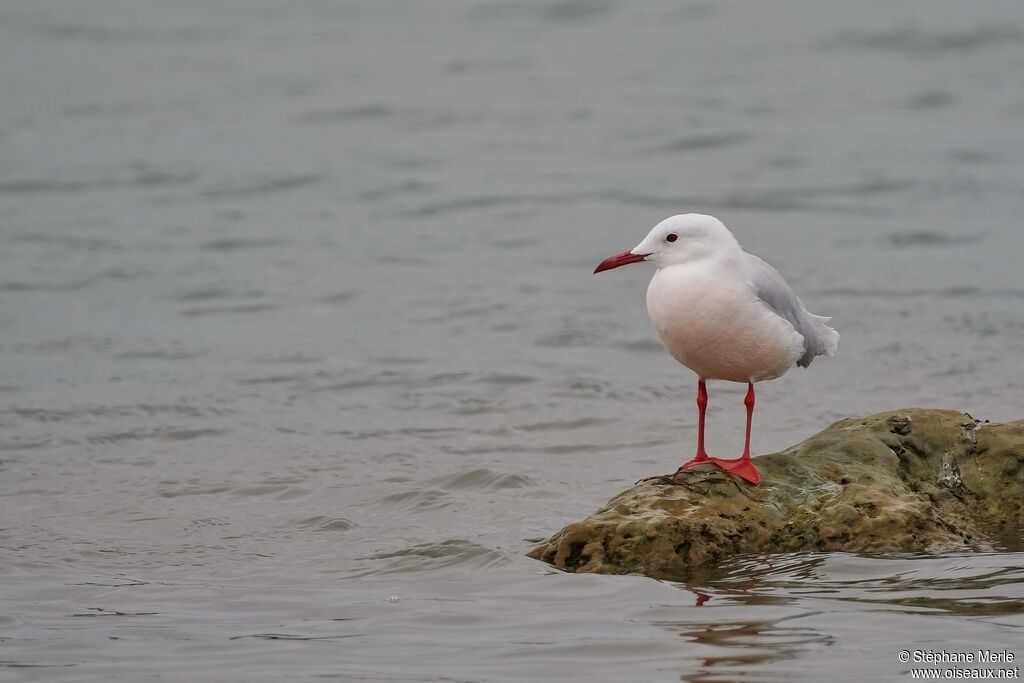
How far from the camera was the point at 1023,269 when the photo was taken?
13.3 metres

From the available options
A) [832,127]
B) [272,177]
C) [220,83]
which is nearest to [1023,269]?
[832,127]

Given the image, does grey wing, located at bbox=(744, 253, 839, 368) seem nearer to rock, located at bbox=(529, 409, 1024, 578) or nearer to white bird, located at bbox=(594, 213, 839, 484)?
white bird, located at bbox=(594, 213, 839, 484)

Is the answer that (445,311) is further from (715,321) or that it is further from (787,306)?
(715,321)

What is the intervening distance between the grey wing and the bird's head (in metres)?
0.17

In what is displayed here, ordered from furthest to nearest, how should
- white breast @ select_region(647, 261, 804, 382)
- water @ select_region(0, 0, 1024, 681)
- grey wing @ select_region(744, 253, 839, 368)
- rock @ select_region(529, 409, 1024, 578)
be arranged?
1. grey wing @ select_region(744, 253, 839, 368)
2. white breast @ select_region(647, 261, 804, 382)
3. rock @ select_region(529, 409, 1024, 578)
4. water @ select_region(0, 0, 1024, 681)

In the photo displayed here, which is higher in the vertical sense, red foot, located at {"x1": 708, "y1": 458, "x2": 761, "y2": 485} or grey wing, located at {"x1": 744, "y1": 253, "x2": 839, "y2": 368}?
grey wing, located at {"x1": 744, "y1": 253, "x2": 839, "y2": 368}

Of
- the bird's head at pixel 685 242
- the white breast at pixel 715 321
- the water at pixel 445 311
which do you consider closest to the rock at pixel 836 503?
the water at pixel 445 311

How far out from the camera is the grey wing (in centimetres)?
633

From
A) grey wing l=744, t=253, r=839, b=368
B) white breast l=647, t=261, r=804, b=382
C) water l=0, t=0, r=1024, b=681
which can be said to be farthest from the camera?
grey wing l=744, t=253, r=839, b=368

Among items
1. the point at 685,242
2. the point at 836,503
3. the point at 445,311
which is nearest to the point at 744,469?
the point at 836,503

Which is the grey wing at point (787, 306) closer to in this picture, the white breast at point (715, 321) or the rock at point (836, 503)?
the white breast at point (715, 321)

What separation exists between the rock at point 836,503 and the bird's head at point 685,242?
0.98m

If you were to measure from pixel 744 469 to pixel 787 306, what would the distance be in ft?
2.55

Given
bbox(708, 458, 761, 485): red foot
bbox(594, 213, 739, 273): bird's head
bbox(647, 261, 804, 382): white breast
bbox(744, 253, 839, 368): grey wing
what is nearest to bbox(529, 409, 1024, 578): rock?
bbox(708, 458, 761, 485): red foot
